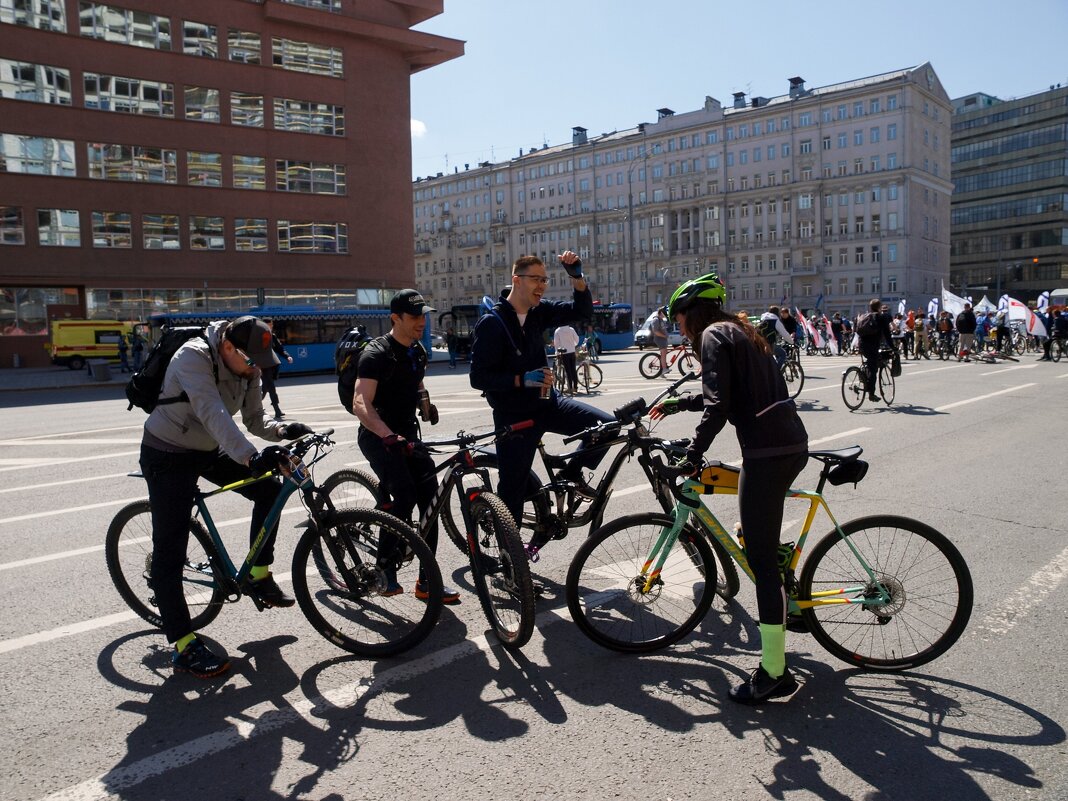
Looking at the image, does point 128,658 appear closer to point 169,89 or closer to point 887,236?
point 169,89

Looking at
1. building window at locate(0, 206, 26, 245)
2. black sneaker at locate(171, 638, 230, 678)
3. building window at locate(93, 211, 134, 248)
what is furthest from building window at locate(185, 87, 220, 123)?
black sneaker at locate(171, 638, 230, 678)

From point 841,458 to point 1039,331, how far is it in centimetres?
3047

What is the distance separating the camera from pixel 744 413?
3590 millimetres

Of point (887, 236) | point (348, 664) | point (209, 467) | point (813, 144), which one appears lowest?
point (348, 664)

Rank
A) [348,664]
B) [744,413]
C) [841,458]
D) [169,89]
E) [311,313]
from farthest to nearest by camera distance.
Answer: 1. [169,89]
2. [311,313]
3. [348,664]
4. [841,458]
5. [744,413]

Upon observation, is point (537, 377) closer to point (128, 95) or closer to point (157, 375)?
point (157, 375)

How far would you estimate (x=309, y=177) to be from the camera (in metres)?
45.6

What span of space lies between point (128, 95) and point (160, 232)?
21.3 ft

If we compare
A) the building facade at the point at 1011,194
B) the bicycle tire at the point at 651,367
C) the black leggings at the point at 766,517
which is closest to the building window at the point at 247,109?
the bicycle tire at the point at 651,367

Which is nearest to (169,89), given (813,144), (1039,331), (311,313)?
(311,313)

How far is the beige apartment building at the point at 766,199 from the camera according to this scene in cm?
8656

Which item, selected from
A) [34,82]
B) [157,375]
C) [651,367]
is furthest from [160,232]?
[157,375]

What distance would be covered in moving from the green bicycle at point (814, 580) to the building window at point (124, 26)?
147ft

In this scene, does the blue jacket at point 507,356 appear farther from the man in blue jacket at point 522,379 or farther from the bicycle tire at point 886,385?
the bicycle tire at point 886,385
